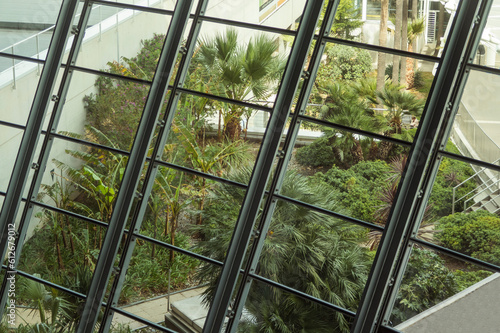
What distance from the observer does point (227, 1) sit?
5910 millimetres

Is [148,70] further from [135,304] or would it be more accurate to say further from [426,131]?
[426,131]

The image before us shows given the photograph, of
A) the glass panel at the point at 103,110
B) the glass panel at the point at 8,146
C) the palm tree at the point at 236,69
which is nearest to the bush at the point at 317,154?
the palm tree at the point at 236,69

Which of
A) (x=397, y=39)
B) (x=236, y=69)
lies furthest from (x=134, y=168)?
(x=397, y=39)

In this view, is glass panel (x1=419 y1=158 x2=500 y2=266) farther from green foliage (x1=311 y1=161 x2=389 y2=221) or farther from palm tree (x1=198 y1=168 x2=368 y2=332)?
palm tree (x1=198 y1=168 x2=368 y2=332)

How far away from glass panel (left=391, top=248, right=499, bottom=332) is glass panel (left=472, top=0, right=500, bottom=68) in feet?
5.46

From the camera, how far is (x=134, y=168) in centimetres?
563

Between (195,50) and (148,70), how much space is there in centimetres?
73

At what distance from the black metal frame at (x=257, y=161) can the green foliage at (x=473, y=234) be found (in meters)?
0.14

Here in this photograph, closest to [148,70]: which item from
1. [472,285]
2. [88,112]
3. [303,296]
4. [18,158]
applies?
[88,112]

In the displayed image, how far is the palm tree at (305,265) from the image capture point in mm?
5172

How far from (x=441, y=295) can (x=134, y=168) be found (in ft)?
10.1

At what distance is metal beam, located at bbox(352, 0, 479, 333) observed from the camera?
4520 millimetres

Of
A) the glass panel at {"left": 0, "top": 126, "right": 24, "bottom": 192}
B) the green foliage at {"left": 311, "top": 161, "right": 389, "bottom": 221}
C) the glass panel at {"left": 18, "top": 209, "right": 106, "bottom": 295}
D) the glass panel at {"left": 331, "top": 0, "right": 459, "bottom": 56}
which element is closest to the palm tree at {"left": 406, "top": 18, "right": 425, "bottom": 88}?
the glass panel at {"left": 331, "top": 0, "right": 459, "bottom": 56}

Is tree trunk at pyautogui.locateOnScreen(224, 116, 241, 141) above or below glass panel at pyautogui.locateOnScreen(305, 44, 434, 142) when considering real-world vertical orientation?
below
